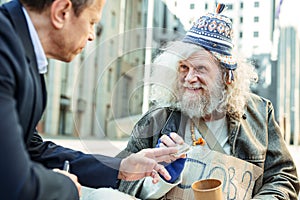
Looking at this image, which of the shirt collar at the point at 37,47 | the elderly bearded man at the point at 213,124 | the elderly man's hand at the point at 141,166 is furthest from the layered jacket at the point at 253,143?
the shirt collar at the point at 37,47

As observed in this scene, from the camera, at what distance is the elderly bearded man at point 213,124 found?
5.19ft

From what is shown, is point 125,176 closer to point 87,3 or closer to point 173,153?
point 173,153

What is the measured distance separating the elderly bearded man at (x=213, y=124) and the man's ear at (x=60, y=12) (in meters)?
0.77

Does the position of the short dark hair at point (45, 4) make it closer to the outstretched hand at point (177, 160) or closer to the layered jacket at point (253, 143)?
the outstretched hand at point (177, 160)

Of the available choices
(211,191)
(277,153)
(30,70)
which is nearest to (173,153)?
(211,191)

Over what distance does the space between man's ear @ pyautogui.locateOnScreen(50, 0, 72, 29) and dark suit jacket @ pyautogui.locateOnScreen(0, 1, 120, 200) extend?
6cm

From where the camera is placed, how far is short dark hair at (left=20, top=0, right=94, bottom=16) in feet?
2.85

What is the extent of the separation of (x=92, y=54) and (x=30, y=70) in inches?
17.8

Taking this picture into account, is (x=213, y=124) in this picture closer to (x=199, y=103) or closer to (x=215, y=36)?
(x=199, y=103)

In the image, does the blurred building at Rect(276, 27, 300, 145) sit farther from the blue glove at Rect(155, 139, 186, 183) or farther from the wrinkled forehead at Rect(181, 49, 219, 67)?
the blue glove at Rect(155, 139, 186, 183)

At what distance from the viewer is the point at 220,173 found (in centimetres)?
158

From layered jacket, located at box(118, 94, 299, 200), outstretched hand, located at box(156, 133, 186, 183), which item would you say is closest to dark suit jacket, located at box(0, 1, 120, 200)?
outstretched hand, located at box(156, 133, 186, 183)

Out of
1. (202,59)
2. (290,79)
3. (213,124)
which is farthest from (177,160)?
(290,79)

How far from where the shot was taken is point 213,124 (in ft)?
5.54
